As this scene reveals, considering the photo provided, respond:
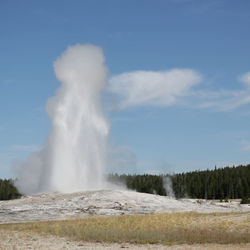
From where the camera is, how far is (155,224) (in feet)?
98.7

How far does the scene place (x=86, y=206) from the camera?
137ft

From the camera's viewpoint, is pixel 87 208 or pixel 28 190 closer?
pixel 87 208

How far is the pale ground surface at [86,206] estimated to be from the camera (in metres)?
39.6

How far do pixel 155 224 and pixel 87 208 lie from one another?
1278cm

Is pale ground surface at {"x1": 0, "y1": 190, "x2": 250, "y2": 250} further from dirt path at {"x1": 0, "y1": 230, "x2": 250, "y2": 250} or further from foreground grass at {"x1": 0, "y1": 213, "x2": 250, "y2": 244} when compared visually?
dirt path at {"x1": 0, "y1": 230, "x2": 250, "y2": 250}

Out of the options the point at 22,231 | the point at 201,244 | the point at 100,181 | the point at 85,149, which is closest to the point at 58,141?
the point at 85,149

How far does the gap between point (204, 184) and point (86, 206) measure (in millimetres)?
66566

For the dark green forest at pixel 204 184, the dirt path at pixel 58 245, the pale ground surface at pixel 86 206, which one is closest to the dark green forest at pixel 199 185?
the dark green forest at pixel 204 184

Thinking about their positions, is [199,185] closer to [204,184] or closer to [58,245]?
[204,184]

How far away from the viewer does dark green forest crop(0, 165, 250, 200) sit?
320 ft

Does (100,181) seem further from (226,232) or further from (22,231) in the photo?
(226,232)

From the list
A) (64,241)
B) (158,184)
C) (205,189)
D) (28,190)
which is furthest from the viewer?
(158,184)

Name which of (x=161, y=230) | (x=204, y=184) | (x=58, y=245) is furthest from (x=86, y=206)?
(x=204, y=184)

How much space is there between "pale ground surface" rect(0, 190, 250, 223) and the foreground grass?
709cm
